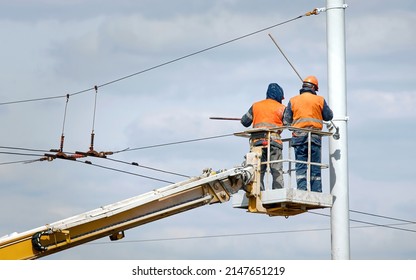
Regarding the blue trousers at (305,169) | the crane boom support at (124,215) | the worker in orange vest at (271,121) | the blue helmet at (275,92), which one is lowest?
the crane boom support at (124,215)

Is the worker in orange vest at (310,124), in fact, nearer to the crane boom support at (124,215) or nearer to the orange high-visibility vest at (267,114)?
the orange high-visibility vest at (267,114)

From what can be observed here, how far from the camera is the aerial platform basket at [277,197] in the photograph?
19203 millimetres

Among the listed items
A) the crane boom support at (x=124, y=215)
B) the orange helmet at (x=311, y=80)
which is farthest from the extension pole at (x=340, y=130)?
the crane boom support at (x=124, y=215)

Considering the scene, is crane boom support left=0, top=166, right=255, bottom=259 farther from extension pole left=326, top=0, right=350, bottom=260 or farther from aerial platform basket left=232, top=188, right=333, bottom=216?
extension pole left=326, top=0, right=350, bottom=260

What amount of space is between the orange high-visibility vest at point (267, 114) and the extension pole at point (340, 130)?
3.64 feet

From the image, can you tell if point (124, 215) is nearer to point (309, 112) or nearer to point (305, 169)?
point (305, 169)

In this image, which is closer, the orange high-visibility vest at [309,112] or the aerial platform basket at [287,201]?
the aerial platform basket at [287,201]

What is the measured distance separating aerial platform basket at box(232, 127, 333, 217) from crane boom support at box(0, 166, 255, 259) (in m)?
0.23

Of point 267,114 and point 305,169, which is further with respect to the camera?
point 267,114

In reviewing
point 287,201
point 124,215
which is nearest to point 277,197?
point 287,201

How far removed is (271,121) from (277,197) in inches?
73.5

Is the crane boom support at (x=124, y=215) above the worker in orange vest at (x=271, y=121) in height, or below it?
below

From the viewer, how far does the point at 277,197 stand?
19.2m

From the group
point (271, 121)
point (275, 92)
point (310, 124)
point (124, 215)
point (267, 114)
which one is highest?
point (275, 92)
